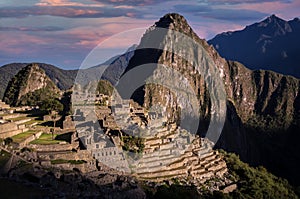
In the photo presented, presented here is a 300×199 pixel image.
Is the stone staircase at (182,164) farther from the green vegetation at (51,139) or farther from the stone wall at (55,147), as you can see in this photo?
the green vegetation at (51,139)

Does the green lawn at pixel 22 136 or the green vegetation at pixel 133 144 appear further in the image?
the green vegetation at pixel 133 144

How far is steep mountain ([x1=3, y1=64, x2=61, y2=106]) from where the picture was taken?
2681 inches

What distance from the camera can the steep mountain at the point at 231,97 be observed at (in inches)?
5143

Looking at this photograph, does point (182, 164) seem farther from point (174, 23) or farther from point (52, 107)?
point (174, 23)

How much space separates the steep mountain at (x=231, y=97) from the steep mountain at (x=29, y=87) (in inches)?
929

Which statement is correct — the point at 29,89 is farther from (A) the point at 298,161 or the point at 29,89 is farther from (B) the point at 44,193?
(A) the point at 298,161

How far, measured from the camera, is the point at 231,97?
615 feet

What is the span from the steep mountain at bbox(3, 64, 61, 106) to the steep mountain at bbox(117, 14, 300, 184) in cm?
2359

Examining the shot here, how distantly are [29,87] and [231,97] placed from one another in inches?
4871

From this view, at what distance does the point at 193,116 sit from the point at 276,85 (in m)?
85.5

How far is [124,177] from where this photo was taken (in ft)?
99.0

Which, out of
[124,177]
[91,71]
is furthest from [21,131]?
[91,71]

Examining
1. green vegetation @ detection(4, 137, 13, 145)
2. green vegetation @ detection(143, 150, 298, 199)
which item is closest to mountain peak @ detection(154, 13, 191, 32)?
green vegetation @ detection(143, 150, 298, 199)

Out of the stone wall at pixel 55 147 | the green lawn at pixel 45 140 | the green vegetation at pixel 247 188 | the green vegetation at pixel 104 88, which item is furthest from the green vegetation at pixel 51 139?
the green vegetation at pixel 104 88
